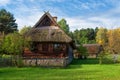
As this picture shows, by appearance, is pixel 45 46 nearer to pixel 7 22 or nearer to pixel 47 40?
pixel 47 40

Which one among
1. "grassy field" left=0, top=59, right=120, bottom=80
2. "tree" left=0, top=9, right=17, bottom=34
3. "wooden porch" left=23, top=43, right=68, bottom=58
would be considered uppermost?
"tree" left=0, top=9, right=17, bottom=34

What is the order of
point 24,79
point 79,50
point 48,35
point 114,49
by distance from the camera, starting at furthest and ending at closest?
point 114,49 < point 79,50 < point 48,35 < point 24,79

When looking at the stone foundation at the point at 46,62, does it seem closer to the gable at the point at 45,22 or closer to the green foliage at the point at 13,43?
the green foliage at the point at 13,43

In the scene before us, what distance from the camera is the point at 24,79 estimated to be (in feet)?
70.0

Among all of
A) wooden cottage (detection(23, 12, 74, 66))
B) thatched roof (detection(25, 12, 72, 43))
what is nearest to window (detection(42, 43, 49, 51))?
wooden cottage (detection(23, 12, 74, 66))

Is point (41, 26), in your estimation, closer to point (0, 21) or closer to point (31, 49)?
point (31, 49)

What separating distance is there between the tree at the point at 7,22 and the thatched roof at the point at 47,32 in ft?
134

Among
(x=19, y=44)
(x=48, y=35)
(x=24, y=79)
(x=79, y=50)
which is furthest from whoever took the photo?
(x=79, y=50)

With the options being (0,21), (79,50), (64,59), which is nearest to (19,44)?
(64,59)

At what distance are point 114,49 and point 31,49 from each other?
148 feet

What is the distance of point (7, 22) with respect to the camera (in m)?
87.8

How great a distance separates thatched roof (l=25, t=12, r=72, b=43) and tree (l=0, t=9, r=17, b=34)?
40913 mm

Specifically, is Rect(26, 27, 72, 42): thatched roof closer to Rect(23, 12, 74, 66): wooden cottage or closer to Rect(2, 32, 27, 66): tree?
Rect(23, 12, 74, 66): wooden cottage

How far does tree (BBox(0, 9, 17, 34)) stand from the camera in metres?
83.9
